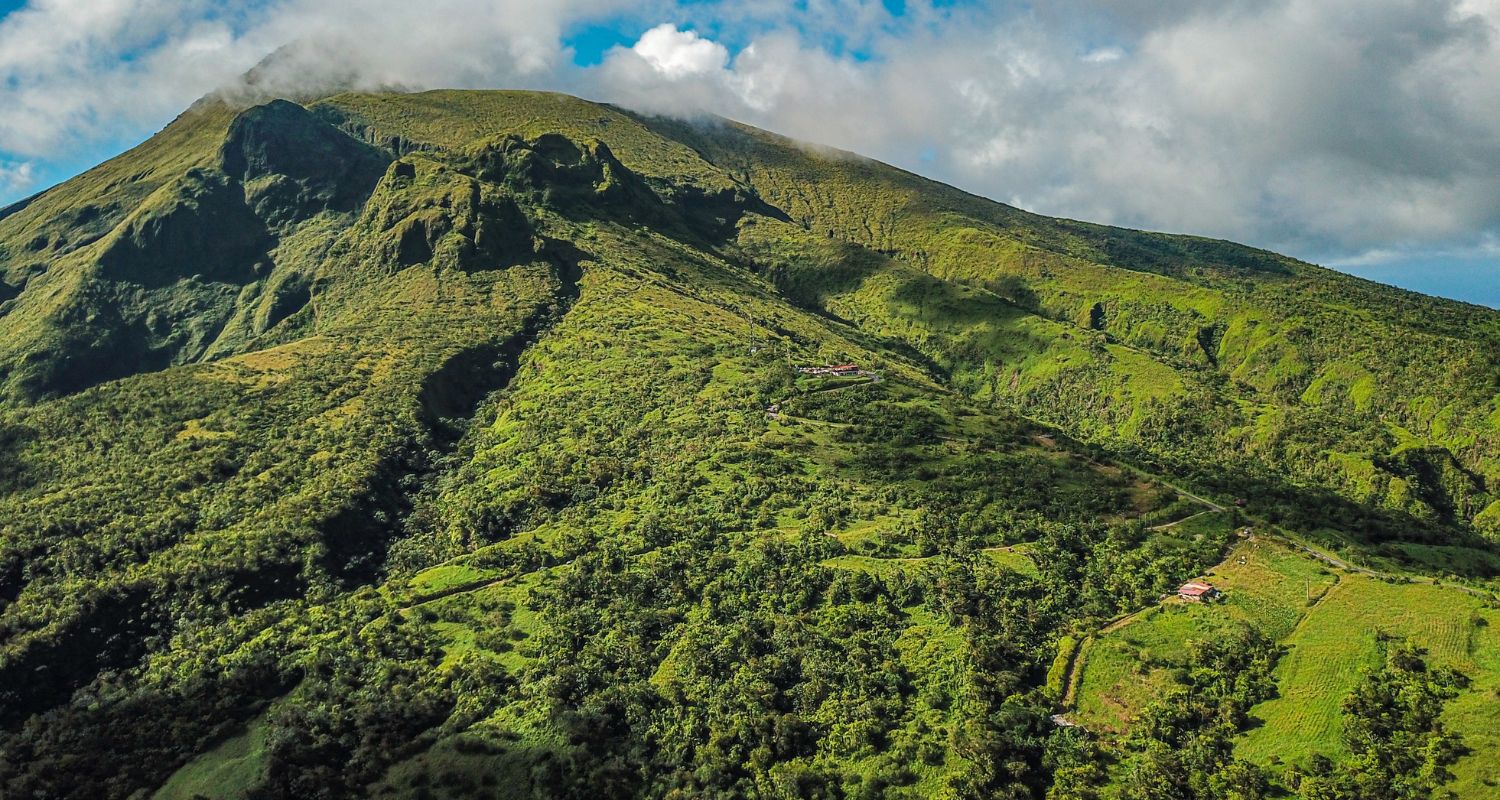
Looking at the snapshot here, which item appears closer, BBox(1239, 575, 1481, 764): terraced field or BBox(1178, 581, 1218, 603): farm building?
BBox(1239, 575, 1481, 764): terraced field

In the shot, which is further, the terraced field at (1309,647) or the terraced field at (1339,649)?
the terraced field at (1339,649)

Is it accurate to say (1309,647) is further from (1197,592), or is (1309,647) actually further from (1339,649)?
(1197,592)

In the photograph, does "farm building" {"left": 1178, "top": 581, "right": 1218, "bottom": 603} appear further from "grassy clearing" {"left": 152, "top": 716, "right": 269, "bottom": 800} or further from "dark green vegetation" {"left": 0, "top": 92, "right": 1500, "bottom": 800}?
"grassy clearing" {"left": 152, "top": 716, "right": 269, "bottom": 800}

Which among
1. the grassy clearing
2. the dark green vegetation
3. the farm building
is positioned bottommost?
the grassy clearing

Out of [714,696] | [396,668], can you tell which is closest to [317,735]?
[396,668]

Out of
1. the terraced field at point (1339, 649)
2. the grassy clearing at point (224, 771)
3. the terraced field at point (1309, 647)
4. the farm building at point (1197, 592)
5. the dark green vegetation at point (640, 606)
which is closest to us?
the terraced field at point (1309, 647)

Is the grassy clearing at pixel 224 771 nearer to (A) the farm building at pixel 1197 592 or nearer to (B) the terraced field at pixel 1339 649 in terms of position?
(B) the terraced field at pixel 1339 649

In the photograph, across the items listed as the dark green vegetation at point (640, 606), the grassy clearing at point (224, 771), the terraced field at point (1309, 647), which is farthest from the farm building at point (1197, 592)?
the grassy clearing at point (224, 771)

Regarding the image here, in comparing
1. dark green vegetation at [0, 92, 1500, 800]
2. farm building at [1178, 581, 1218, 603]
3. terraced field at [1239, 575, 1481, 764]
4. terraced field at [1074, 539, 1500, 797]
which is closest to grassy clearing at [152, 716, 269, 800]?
dark green vegetation at [0, 92, 1500, 800]

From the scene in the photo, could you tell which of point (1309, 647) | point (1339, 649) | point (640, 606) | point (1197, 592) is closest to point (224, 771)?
point (640, 606)

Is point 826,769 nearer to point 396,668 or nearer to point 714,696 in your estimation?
point 714,696
